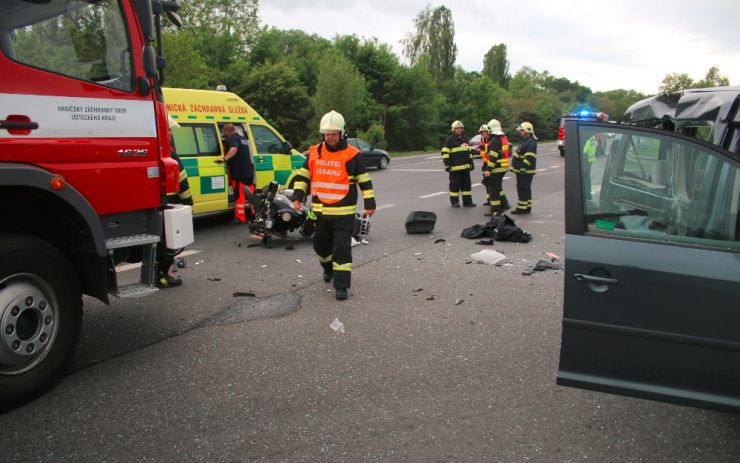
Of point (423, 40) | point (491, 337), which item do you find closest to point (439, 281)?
point (491, 337)

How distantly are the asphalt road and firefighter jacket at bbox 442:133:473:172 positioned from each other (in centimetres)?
634

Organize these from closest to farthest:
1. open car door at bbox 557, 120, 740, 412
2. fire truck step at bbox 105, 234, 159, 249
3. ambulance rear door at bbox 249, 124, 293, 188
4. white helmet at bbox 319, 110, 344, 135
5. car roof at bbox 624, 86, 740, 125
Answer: open car door at bbox 557, 120, 740, 412, car roof at bbox 624, 86, 740, 125, fire truck step at bbox 105, 234, 159, 249, white helmet at bbox 319, 110, 344, 135, ambulance rear door at bbox 249, 124, 293, 188

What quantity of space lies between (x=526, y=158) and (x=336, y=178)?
6641 mm

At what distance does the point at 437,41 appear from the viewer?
207 ft

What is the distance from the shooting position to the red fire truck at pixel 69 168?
11.2 feet

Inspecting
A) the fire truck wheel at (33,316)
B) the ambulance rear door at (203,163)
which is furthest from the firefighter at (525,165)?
the fire truck wheel at (33,316)

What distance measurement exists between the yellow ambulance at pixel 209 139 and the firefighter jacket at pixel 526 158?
482 centimetres

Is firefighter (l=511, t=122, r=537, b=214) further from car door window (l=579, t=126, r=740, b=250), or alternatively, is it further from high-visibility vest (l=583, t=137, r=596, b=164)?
high-visibility vest (l=583, t=137, r=596, b=164)

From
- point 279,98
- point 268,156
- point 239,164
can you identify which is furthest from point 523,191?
point 279,98

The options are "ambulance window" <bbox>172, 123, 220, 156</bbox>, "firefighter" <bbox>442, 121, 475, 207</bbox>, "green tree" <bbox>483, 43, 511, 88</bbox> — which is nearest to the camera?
"ambulance window" <bbox>172, 123, 220, 156</bbox>

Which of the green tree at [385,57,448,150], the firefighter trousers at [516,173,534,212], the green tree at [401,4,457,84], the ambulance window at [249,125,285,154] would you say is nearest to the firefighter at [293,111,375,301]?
the ambulance window at [249,125,285,154]

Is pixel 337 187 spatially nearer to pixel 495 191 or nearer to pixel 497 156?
pixel 495 191

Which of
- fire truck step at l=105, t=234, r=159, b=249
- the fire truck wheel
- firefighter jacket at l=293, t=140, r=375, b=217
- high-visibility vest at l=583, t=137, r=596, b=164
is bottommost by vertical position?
the fire truck wheel

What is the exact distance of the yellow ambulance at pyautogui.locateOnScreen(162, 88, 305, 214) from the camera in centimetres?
951
